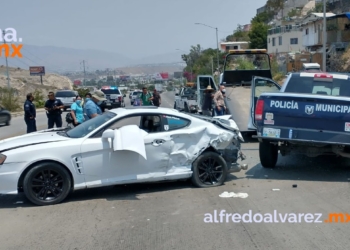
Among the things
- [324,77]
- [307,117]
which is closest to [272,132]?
[307,117]

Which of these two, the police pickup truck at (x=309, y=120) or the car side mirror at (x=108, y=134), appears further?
the police pickup truck at (x=309, y=120)

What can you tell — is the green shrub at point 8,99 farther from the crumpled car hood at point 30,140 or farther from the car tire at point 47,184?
the car tire at point 47,184

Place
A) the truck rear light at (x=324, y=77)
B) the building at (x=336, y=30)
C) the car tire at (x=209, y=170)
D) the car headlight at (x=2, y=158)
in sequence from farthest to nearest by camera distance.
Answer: the building at (x=336, y=30)
the truck rear light at (x=324, y=77)
the car tire at (x=209, y=170)
the car headlight at (x=2, y=158)

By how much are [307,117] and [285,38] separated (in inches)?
2923

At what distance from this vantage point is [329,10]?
259 ft

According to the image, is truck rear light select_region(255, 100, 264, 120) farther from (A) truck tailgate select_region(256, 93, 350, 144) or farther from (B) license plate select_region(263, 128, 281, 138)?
(B) license plate select_region(263, 128, 281, 138)

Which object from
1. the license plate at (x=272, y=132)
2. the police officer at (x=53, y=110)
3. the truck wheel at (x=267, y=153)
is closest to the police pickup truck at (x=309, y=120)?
the license plate at (x=272, y=132)

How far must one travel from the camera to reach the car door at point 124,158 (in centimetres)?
805

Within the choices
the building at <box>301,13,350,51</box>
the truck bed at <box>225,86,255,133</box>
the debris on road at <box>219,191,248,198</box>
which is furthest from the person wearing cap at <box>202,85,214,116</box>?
the building at <box>301,13,350,51</box>

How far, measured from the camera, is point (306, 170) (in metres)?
10.2

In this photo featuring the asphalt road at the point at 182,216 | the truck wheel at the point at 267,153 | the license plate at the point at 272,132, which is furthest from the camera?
the truck wheel at the point at 267,153

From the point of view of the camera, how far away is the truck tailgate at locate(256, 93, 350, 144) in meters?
8.89

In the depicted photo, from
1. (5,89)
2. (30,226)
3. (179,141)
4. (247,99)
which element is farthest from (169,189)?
(5,89)

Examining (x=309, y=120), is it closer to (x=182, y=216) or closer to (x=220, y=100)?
(x=182, y=216)
